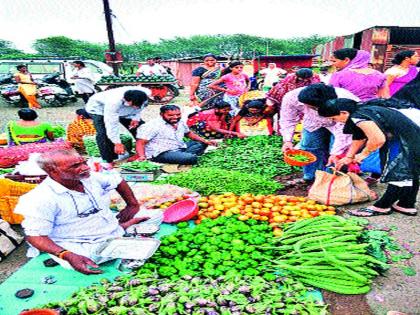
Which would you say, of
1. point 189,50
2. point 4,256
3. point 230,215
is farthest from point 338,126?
point 189,50

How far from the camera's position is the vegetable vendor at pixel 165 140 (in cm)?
520

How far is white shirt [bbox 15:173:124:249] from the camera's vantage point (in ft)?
8.09

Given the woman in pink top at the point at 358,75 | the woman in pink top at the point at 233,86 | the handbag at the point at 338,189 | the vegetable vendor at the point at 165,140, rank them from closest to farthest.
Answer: the handbag at the point at 338,189, the woman in pink top at the point at 358,75, the vegetable vendor at the point at 165,140, the woman in pink top at the point at 233,86

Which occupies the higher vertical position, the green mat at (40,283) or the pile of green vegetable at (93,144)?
the pile of green vegetable at (93,144)

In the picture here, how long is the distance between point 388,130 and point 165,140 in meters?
3.16

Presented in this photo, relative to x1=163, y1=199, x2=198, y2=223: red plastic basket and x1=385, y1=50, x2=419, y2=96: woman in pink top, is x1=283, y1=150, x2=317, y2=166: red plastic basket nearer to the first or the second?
x1=163, y1=199, x2=198, y2=223: red plastic basket

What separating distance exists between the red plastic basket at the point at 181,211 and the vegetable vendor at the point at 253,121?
3.18m

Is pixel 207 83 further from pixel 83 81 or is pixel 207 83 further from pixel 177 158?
pixel 83 81

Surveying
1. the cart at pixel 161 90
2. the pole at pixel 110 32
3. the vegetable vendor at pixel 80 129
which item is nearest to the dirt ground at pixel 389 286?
the vegetable vendor at pixel 80 129

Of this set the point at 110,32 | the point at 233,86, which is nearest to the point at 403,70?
the point at 233,86

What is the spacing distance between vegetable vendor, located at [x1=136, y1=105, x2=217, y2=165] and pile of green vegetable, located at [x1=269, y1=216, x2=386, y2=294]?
274cm

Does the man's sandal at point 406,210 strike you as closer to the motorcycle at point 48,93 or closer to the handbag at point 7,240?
the handbag at point 7,240

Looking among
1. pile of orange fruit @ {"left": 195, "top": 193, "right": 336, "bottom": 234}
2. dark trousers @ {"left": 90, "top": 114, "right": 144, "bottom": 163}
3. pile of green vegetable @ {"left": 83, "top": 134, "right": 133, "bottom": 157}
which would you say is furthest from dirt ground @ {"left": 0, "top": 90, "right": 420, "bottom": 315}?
pile of green vegetable @ {"left": 83, "top": 134, "right": 133, "bottom": 157}

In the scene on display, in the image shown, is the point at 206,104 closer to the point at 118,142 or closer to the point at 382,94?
the point at 118,142
